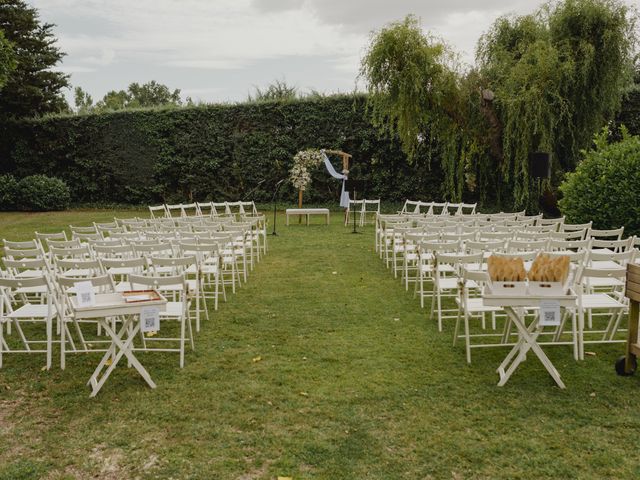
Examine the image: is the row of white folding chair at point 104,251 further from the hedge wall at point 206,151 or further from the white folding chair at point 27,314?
the hedge wall at point 206,151

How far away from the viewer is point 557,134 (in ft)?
48.8

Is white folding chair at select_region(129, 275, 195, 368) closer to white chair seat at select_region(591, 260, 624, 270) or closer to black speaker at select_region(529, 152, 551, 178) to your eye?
white chair seat at select_region(591, 260, 624, 270)

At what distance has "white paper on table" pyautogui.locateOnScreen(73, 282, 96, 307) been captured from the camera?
4.76 meters

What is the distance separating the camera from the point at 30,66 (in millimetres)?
25469

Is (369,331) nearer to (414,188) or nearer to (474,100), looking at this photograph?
(474,100)

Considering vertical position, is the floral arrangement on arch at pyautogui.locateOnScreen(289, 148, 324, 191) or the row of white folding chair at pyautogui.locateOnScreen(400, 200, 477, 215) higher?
the floral arrangement on arch at pyautogui.locateOnScreen(289, 148, 324, 191)

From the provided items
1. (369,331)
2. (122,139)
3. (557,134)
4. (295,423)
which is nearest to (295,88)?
(122,139)

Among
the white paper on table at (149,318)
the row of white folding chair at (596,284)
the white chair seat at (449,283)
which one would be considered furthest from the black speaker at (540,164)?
the white paper on table at (149,318)

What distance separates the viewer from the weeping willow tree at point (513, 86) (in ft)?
46.4

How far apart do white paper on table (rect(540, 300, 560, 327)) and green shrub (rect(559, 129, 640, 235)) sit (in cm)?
643

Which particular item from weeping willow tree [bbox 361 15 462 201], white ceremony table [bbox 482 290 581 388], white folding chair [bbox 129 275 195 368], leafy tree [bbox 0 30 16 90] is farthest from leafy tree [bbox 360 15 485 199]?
white ceremony table [bbox 482 290 581 388]

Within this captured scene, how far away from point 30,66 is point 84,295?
24.4 metres

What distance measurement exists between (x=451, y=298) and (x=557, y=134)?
8.56m

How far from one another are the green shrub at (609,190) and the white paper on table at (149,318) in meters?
8.50
